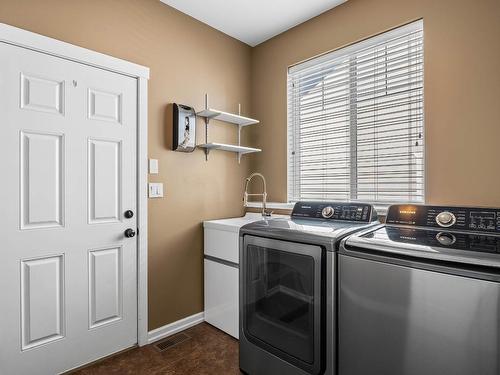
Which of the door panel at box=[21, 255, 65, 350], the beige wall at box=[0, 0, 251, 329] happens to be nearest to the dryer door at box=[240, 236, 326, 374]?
the beige wall at box=[0, 0, 251, 329]

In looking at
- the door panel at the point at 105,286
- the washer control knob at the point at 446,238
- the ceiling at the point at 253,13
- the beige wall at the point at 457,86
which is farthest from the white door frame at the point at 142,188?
the washer control knob at the point at 446,238

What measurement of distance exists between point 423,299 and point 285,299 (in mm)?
710

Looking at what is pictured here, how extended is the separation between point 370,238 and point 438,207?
0.57 metres

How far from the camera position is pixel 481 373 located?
1.03 m

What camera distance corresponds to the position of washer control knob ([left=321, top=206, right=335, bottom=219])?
2055 millimetres

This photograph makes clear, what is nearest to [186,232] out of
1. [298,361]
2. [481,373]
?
[298,361]

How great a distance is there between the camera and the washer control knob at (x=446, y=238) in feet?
4.03

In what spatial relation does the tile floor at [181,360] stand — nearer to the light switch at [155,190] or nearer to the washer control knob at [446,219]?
the light switch at [155,190]

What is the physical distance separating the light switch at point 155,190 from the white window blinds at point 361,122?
1.19 m

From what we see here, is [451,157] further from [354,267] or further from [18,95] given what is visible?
[18,95]

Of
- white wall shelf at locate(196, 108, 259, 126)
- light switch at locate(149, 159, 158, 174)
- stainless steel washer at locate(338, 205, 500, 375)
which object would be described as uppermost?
white wall shelf at locate(196, 108, 259, 126)

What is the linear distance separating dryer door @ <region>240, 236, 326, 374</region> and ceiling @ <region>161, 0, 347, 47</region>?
6.15ft

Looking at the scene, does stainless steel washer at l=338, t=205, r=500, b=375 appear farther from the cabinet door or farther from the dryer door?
the cabinet door

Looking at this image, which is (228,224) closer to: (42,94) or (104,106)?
(104,106)
